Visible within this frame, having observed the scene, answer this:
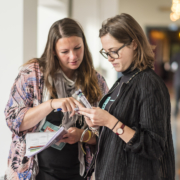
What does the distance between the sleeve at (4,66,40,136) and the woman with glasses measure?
422 mm

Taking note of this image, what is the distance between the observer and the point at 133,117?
124 centimetres

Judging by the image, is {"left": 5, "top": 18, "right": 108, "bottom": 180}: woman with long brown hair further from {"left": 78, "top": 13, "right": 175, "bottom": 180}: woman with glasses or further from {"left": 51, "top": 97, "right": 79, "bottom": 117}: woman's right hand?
{"left": 78, "top": 13, "right": 175, "bottom": 180}: woman with glasses

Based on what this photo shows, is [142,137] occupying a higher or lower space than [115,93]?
lower

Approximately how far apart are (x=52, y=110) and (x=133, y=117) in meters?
0.57

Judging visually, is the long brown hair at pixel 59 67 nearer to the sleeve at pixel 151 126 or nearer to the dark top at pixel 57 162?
the dark top at pixel 57 162

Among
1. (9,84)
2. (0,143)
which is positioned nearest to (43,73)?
(9,84)

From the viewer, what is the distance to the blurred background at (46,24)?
219 centimetres

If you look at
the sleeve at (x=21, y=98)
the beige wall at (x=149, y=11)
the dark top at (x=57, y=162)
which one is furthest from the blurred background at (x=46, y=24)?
the dark top at (x=57, y=162)

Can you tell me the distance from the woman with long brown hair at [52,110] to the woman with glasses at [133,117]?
12.0 inches

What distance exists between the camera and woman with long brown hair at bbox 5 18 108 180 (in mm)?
1535

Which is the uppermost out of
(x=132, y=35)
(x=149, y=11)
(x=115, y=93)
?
(x=149, y=11)

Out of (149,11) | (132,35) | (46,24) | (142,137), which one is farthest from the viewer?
(149,11)

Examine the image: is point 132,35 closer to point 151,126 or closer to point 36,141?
point 151,126

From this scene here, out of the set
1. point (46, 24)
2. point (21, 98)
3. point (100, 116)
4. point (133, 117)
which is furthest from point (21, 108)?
point (46, 24)
